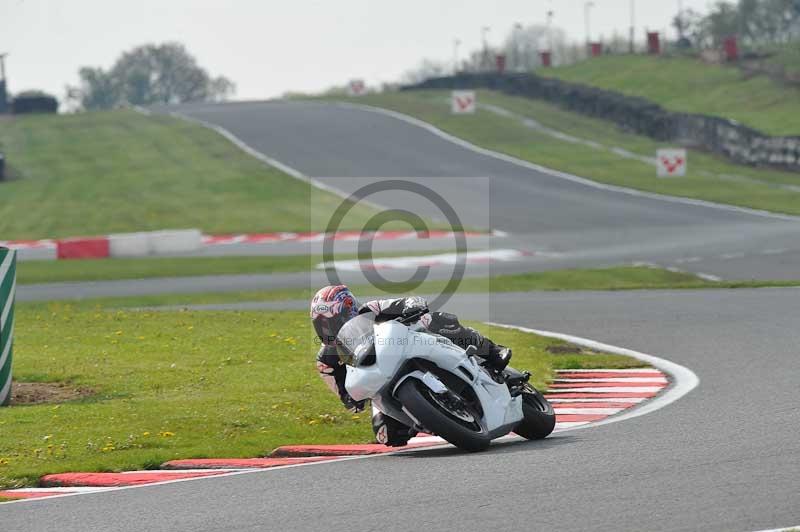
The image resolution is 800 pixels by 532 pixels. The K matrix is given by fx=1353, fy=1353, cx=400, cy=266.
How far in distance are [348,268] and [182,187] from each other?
60.6 feet

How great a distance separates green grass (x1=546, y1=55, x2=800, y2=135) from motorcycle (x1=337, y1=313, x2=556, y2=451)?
118ft

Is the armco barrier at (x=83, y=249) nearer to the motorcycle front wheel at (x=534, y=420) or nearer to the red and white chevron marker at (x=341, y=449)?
the red and white chevron marker at (x=341, y=449)

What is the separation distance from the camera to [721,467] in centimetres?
798

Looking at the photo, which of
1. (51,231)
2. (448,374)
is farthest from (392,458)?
(51,231)

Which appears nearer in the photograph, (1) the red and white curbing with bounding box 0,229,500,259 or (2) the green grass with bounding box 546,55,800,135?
(1) the red and white curbing with bounding box 0,229,500,259

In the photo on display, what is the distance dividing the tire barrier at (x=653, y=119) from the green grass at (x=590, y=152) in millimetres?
405

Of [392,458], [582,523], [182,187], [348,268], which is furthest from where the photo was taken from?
[182,187]

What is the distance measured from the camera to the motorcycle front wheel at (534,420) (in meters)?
9.85

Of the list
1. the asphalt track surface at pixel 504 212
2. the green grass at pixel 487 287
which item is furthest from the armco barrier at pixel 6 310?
the asphalt track surface at pixel 504 212

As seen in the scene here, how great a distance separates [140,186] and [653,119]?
19.3 meters

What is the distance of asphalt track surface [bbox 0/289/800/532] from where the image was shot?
7.03 metres

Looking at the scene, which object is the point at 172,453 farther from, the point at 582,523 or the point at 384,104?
the point at 384,104

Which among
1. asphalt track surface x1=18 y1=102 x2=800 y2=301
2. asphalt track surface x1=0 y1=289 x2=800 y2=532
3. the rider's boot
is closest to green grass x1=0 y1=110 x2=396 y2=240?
asphalt track surface x1=18 y1=102 x2=800 y2=301

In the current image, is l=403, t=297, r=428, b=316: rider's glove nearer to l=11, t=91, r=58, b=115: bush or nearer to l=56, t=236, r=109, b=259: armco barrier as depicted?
l=56, t=236, r=109, b=259: armco barrier
